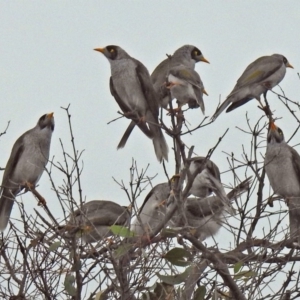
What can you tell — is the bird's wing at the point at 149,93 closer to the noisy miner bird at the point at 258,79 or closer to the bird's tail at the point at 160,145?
the bird's tail at the point at 160,145

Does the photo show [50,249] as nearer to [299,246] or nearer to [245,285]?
[245,285]

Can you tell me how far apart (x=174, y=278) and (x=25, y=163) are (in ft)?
11.4

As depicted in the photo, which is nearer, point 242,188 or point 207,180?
point 242,188

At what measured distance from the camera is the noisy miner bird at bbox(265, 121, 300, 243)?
8.54m

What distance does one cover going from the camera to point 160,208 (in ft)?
29.6

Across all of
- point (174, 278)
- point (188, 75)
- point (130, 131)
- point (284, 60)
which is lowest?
point (174, 278)

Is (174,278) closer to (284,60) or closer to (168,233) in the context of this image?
(168,233)

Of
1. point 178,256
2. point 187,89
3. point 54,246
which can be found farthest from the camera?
point 187,89

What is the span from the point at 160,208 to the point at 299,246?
2.35 m

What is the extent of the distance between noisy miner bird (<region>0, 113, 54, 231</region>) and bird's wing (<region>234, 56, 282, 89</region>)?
2.37m

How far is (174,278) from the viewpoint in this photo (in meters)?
6.12

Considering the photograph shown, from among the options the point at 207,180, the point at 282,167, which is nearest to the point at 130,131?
the point at 207,180

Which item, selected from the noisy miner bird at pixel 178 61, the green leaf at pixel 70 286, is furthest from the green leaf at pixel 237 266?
the noisy miner bird at pixel 178 61

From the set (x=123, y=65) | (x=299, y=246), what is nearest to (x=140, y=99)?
(x=123, y=65)
